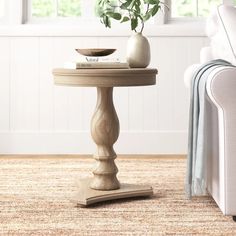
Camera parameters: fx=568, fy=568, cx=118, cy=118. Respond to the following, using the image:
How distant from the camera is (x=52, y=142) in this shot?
167 inches

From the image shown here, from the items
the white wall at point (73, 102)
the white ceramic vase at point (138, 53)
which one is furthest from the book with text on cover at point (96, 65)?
the white wall at point (73, 102)

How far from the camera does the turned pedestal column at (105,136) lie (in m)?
2.77

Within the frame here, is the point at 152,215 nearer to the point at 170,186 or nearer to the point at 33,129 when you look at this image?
the point at 170,186

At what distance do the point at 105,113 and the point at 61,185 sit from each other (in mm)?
587

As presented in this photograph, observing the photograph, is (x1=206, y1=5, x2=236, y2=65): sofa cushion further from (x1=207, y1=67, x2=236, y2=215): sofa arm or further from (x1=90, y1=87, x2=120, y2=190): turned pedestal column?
(x1=90, y1=87, x2=120, y2=190): turned pedestal column

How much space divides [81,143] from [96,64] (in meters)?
1.66

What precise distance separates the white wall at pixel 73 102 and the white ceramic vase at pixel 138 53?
1.36 metres

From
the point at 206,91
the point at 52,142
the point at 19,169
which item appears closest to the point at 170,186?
the point at 206,91

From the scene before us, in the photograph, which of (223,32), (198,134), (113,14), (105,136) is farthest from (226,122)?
(113,14)

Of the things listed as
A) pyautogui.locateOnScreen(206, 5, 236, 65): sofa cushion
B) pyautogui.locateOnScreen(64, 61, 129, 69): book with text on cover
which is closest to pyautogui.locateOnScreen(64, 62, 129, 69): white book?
pyautogui.locateOnScreen(64, 61, 129, 69): book with text on cover

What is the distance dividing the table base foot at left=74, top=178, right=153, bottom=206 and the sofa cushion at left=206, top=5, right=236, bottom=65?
0.75 meters

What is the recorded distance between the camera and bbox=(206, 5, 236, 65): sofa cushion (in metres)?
2.55

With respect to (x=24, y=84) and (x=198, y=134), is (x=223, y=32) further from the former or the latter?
(x=24, y=84)

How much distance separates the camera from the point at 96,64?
8.73ft
